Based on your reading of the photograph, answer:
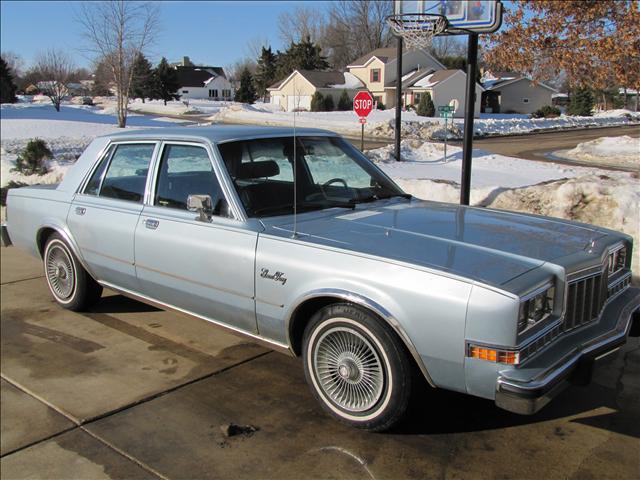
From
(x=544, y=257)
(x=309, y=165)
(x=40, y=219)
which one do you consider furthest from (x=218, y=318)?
(x=40, y=219)

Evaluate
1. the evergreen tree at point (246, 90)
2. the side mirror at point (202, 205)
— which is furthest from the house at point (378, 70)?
the evergreen tree at point (246, 90)

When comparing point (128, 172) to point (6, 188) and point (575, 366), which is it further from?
point (6, 188)

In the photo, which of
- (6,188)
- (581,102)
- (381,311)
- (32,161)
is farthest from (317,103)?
(381,311)

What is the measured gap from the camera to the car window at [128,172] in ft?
15.0

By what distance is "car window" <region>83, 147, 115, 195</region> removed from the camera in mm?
4953

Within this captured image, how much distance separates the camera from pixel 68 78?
4819 cm

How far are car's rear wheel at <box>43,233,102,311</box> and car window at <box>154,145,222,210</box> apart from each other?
1.29 metres

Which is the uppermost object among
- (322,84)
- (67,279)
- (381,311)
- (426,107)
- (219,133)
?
(322,84)

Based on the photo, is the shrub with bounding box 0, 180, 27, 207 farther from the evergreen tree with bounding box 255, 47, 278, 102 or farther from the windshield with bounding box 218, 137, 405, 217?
the evergreen tree with bounding box 255, 47, 278, 102

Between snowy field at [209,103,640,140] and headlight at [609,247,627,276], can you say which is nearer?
headlight at [609,247,627,276]

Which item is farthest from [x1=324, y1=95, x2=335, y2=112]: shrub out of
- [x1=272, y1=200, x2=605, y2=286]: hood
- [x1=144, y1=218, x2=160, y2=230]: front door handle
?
[x1=272, y1=200, x2=605, y2=286]: hood

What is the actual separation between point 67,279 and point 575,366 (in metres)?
4.22

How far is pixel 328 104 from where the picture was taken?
38.3 meters

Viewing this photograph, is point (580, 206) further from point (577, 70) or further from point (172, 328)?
point (172, 328)
